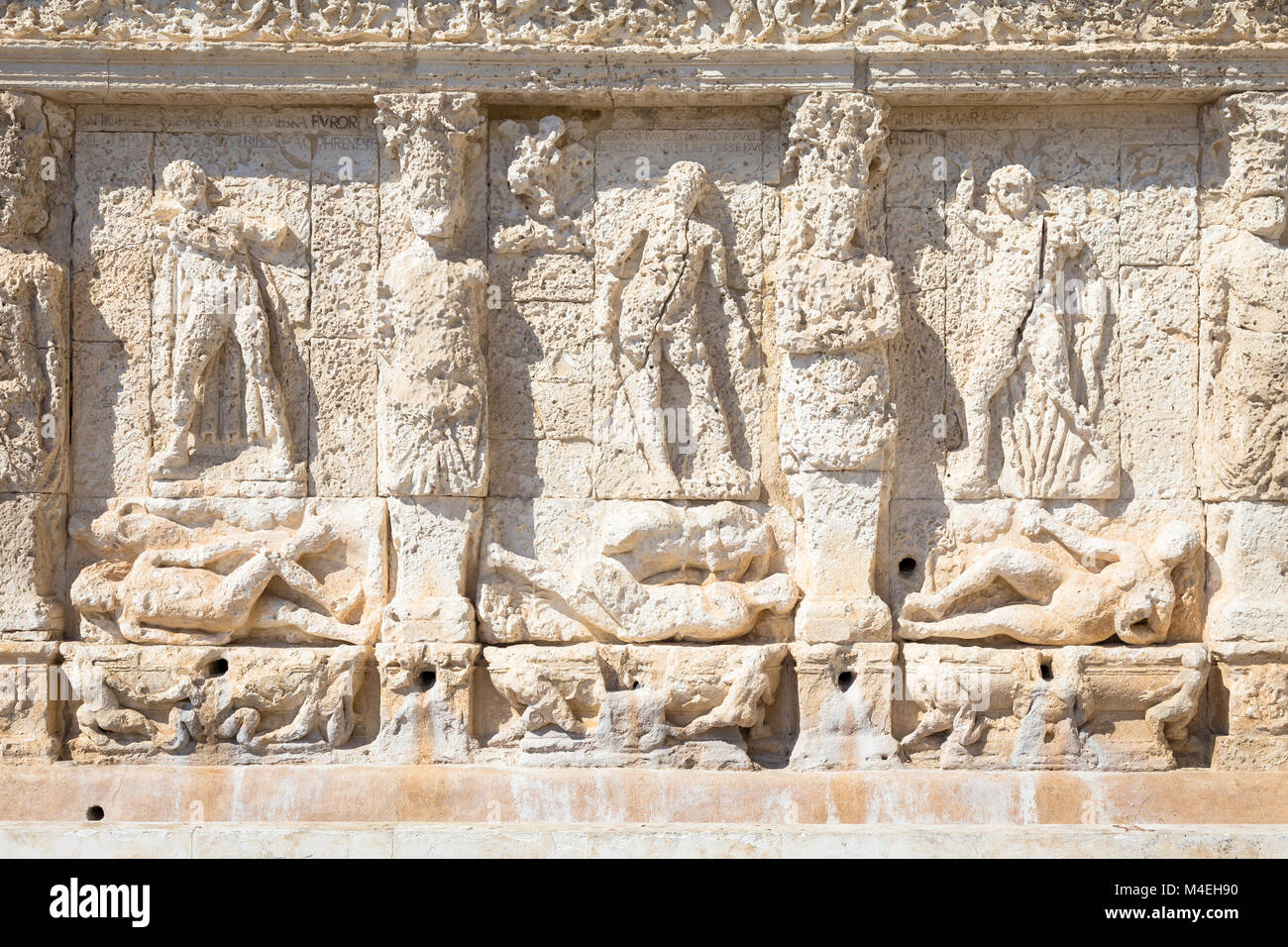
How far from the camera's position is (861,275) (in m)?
6.08

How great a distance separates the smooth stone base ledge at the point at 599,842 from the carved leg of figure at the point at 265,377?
5.72 feet

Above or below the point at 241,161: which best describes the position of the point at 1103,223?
below

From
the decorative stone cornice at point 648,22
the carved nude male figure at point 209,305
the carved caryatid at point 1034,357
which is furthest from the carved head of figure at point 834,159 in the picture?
the carved nude male figure at point 209,305

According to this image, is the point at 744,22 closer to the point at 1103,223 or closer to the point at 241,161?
the point at 1103,223

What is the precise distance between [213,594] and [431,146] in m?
2.29

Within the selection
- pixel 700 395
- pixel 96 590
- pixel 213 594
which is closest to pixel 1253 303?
pixel 700 395

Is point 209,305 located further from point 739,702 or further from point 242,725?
point 739,702

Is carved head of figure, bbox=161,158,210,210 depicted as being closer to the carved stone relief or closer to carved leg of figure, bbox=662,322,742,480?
the carved stone relief

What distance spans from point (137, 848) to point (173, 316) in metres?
2.43

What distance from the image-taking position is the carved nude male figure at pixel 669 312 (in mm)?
6207

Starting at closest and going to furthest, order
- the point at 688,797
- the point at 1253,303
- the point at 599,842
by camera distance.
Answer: the point at 599,842 < the point at 688,797 < the point at 1253,303

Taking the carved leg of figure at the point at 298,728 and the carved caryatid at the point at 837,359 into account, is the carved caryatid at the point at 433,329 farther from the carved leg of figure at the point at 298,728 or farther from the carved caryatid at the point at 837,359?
the carved caryatid at the point at 837,359

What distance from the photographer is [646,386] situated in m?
6.24

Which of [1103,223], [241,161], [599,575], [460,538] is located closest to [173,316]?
[241,161]
